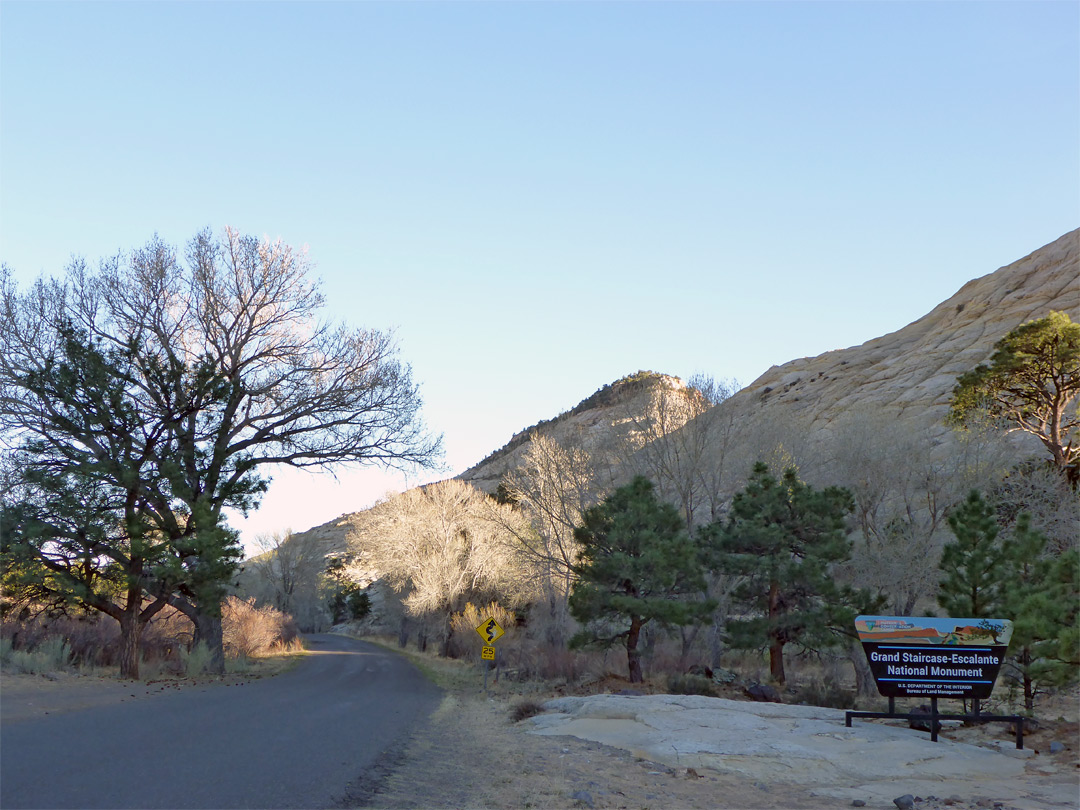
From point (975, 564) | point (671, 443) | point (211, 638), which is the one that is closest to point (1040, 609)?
point (975, 564)

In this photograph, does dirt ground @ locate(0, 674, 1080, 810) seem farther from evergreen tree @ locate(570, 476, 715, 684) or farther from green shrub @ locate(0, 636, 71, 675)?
evergreen tree @ locate(570, 476, 715, 684)

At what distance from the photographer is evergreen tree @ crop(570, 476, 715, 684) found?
22750 mm

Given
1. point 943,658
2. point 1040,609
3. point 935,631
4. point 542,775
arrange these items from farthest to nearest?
point 935,631 → point 943,658 → point 1040,609 → point 542,775

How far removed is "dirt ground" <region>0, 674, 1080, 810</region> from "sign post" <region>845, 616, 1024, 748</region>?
1.29 meters

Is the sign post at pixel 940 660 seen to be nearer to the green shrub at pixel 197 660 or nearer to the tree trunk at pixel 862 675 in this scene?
the tree trunk at pixel 862 675

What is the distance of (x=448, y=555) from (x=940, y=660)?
3204 centimetres

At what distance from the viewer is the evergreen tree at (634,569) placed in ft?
74.6

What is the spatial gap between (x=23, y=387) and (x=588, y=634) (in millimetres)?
17369

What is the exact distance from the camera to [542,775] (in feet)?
35.1

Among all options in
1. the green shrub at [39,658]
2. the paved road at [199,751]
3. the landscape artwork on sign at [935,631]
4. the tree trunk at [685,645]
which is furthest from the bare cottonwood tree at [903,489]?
the green shrub at [39,658]

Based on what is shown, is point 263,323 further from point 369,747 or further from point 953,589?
point 953,589

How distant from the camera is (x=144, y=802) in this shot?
7.08 meters

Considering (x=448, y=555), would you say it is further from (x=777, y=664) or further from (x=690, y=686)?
(x=690, y=686)

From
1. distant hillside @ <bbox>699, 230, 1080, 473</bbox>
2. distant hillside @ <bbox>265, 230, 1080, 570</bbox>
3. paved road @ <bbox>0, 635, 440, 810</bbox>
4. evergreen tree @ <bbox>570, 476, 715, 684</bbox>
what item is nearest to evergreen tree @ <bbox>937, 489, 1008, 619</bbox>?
evergreen tree @ <bbox>570, 476, 715, 684</bbox>
